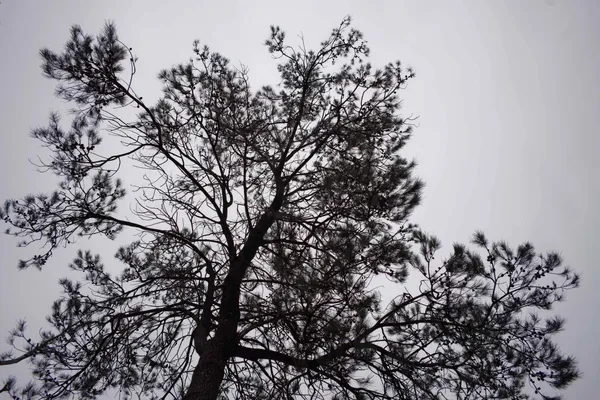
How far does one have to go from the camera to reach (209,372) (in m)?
3.14

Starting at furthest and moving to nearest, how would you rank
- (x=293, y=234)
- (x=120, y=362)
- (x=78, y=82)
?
(x=293, y=234)
(x=78, y=82)
(x=120, y=362)

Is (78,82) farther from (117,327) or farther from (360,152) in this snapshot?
(360,152)

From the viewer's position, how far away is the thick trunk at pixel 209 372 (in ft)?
9.97

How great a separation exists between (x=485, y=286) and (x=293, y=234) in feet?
6.45

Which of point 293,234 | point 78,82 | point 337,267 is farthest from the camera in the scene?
point 293,234

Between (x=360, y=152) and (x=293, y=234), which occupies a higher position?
(x=360, y=152)

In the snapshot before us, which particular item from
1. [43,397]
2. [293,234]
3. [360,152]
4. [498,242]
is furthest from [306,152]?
[43,397]

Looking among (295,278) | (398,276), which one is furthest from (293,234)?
(398,276)

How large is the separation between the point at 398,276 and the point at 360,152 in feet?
4.89

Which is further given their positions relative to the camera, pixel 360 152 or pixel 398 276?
pixel 360 152

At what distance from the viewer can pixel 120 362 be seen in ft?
11.6

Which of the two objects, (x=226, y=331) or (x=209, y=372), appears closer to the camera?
(x=209, y=372)

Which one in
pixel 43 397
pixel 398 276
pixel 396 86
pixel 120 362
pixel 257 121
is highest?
pixel 396 86

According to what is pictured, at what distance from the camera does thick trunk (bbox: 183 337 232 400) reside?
304 centimetres
